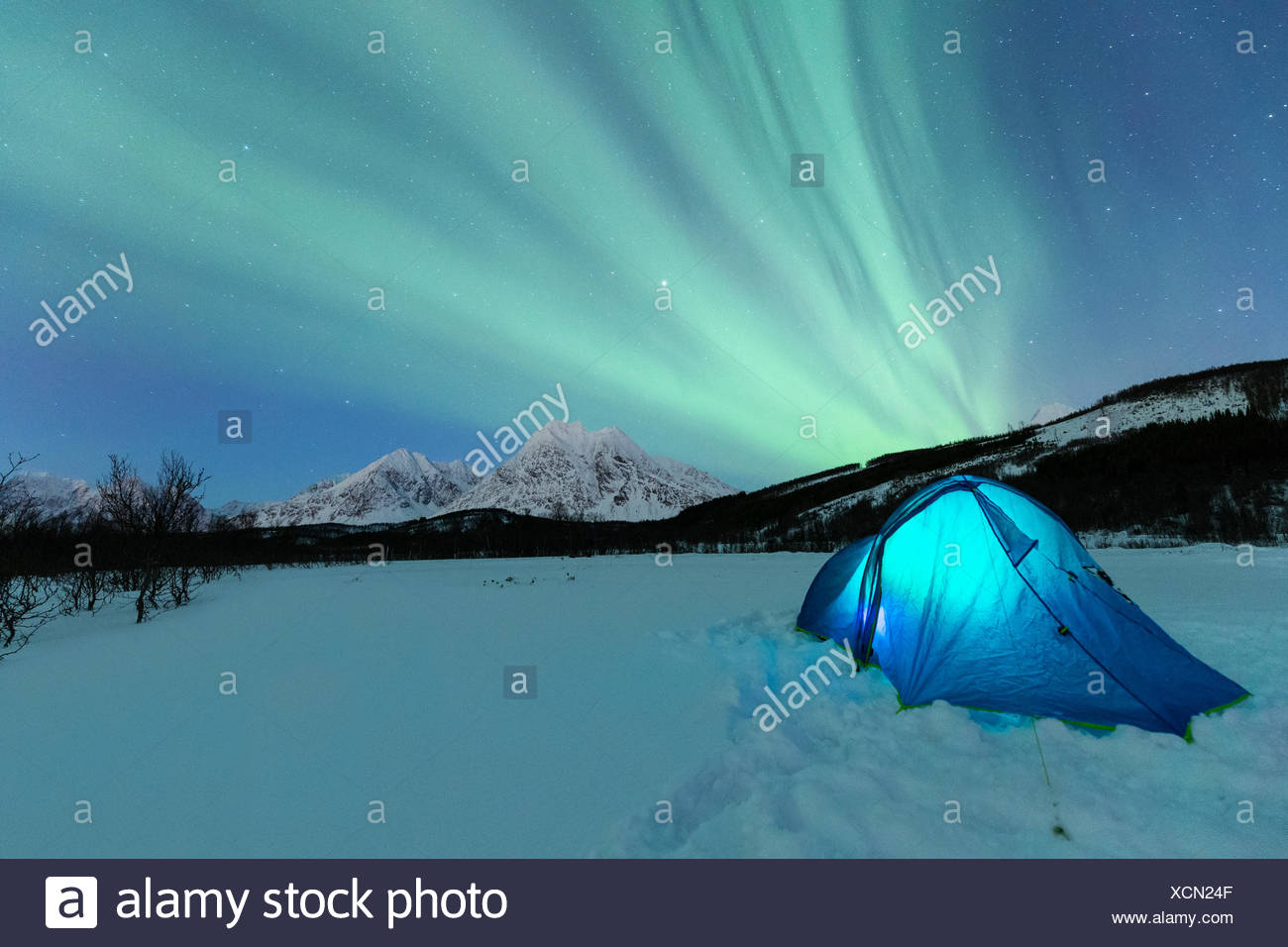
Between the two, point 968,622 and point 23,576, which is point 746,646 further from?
point 23,576

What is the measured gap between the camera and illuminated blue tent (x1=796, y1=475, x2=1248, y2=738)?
4.02m

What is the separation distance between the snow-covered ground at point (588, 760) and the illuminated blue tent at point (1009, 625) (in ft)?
0.79

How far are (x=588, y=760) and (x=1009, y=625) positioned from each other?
161 inches

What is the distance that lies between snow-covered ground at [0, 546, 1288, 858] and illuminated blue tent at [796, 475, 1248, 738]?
24 centimetres

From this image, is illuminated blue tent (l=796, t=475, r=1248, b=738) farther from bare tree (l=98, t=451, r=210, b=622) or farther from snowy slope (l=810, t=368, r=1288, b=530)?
snowy slope (l=810, t=368, r=1288, b=530)

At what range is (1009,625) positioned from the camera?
4.61 meters

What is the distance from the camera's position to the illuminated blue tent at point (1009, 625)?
4.02 meters

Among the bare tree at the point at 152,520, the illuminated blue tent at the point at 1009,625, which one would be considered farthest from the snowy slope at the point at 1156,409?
the bare tree at the point at 152,520

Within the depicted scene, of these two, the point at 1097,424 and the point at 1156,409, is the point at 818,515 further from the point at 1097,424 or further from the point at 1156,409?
the point at 1156,409
